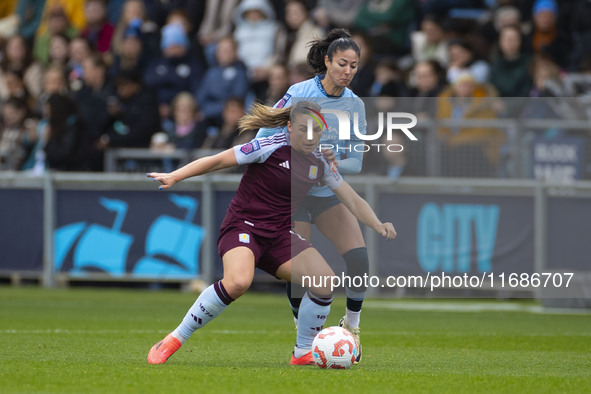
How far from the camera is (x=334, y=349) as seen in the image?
7.55 m

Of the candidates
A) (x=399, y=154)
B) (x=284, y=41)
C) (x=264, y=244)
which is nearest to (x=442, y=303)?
(x=399, y=154)

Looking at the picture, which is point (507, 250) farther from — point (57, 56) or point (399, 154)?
point (57, 56)

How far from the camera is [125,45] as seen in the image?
58.7 feet

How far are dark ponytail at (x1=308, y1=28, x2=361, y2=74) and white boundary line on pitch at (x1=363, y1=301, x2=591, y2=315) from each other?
5.28 m

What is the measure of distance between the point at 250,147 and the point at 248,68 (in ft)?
33.0

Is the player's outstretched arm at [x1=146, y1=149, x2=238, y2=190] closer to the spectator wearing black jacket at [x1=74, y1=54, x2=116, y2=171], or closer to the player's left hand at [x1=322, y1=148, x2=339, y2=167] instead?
the player's left hand at [x1=322, y1=148, x2=339, y2=167]

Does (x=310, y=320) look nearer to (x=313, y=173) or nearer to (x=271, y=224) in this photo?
(x=271, y=224)

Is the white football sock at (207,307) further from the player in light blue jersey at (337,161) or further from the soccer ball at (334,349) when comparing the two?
the player in light blue jersey at (337,161)

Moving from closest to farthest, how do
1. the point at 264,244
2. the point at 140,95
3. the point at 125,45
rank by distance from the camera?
the point at 264,244, the point at 140,95, the point at 125,45

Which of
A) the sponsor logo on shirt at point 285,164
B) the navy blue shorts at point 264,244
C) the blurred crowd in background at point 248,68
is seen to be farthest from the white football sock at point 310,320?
the blurred crowd in background at point 248,68

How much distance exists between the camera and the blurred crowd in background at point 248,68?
584 inches

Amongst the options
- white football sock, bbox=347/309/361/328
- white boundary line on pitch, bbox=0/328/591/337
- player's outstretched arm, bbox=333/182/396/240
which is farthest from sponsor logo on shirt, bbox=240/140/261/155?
white boundary line on pitch, bbox=0/328/591/337

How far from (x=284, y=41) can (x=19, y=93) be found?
4612mm

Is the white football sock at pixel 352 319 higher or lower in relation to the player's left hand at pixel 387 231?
lower
